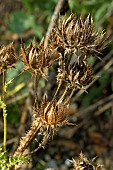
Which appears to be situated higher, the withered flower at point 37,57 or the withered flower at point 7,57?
the withered flower at point 7,57

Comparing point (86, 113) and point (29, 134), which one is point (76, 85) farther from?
point (86, 113)

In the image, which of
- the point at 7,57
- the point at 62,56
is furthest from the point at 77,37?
the point at 7,57

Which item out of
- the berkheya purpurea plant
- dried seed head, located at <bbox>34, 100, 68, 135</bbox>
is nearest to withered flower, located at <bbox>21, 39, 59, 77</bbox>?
Result: the berkheya purpurea plant

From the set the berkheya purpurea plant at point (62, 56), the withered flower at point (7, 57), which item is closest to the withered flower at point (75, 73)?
the berkheya purpurea plant at point (62, 56)

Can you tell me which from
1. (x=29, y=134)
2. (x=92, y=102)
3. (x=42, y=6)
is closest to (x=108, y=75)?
(x=92, y=102)

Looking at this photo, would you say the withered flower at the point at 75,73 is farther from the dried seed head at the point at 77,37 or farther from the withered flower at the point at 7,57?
the withered flower at the point at 7,57

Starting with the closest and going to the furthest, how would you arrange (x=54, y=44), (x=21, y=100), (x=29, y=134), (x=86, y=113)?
1. (x=54, y=44)
2. (x=29, y=134)
3. (x=21, y=100)
4. (x=86, y=113)
